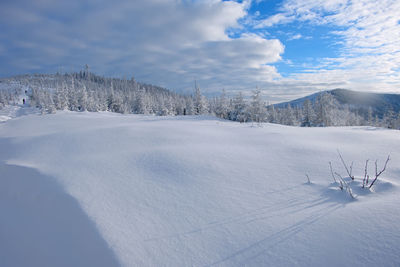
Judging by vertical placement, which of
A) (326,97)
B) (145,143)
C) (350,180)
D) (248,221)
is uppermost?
(326,97)

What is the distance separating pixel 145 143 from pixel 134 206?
3.70m

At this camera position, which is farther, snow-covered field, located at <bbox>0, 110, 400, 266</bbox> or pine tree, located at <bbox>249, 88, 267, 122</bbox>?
pine tree, located at <bbox>249, 88, 267, 122</bbox>

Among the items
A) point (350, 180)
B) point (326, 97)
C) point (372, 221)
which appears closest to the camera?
point (372, 221)

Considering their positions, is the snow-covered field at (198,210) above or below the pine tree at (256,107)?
below

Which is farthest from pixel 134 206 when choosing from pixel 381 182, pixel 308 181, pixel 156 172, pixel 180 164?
pixel 381 182

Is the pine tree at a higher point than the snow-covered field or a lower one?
higher

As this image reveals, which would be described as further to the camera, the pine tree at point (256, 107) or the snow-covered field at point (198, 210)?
the pine tree at point (256, 107)

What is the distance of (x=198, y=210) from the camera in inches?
119

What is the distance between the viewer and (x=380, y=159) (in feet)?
15.6

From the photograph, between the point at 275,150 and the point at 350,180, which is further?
the point at 275,150

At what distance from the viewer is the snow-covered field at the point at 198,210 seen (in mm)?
2201

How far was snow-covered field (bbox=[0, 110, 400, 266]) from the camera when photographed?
7.22 ft

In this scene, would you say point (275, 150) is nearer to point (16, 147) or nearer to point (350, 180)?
point (350, 180)

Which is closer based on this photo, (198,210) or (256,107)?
(198,210)
